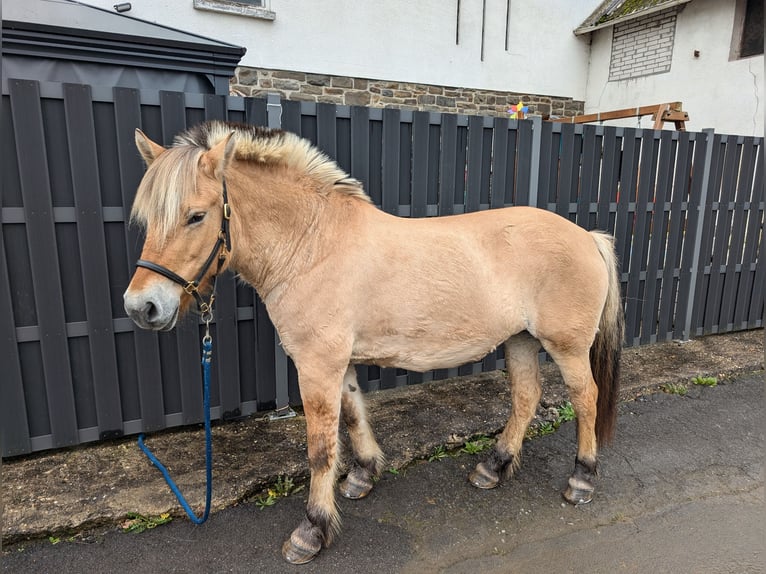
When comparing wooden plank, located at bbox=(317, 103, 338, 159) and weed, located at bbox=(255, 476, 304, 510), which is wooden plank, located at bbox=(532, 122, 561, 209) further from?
weed, located at bbox=(255, 476, 304, 510)

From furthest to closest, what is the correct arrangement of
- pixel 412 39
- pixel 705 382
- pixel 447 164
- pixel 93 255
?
pixel 412 39, pixel 705 382, pixel 447 164, pixel 93 255

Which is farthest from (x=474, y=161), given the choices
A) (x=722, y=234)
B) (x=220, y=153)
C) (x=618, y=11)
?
(x=618, y=11)

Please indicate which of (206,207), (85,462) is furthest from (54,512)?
(206,207)

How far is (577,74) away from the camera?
11.1 m

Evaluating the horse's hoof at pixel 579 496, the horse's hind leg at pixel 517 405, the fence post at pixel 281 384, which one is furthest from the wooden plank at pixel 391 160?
the horse's hoof at pixel 579 496

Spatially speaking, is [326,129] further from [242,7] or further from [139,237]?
[242,7]

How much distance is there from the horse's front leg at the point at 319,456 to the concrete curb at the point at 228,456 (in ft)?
1.78

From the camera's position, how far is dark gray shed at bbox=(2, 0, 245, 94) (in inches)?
134

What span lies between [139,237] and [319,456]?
180 cm

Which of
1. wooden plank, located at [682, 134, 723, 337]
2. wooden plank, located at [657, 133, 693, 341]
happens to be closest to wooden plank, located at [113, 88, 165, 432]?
wooden plank, located at [657, 133, 693, 341]

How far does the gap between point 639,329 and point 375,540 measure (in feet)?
12.8

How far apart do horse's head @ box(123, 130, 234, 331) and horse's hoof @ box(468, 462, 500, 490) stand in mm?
1955

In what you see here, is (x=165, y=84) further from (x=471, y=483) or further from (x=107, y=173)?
(x=471, y=483)

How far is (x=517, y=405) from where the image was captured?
2920 mm
